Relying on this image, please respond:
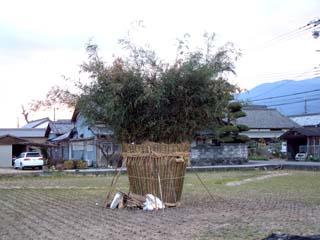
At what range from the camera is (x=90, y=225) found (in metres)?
10.3

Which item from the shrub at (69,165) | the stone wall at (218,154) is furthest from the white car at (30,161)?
the stone wall at (218,154)

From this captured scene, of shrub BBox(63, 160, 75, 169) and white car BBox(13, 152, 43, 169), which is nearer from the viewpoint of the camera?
shrub BBox(63, 160, 75, 169)

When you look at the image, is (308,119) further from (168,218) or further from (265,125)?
(168,218)

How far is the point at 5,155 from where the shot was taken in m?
51.3

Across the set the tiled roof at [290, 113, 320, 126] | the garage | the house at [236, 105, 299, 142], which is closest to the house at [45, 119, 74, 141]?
the garage

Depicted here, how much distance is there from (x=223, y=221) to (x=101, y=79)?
5.35m

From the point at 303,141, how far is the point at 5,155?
2949 centimetres

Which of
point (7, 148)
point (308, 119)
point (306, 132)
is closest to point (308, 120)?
point (308, 119)

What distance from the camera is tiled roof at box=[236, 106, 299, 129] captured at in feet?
204

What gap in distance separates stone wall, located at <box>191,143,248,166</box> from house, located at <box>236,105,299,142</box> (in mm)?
20173

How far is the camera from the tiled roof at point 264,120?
6231 centimetres

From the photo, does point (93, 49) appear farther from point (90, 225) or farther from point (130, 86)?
point (90, 225)

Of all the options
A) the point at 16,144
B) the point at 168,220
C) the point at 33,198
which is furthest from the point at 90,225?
the point at 16,144

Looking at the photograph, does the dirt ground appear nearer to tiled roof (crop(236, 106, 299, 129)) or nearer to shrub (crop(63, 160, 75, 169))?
shrub (crop(63, 160, 75, 169))
